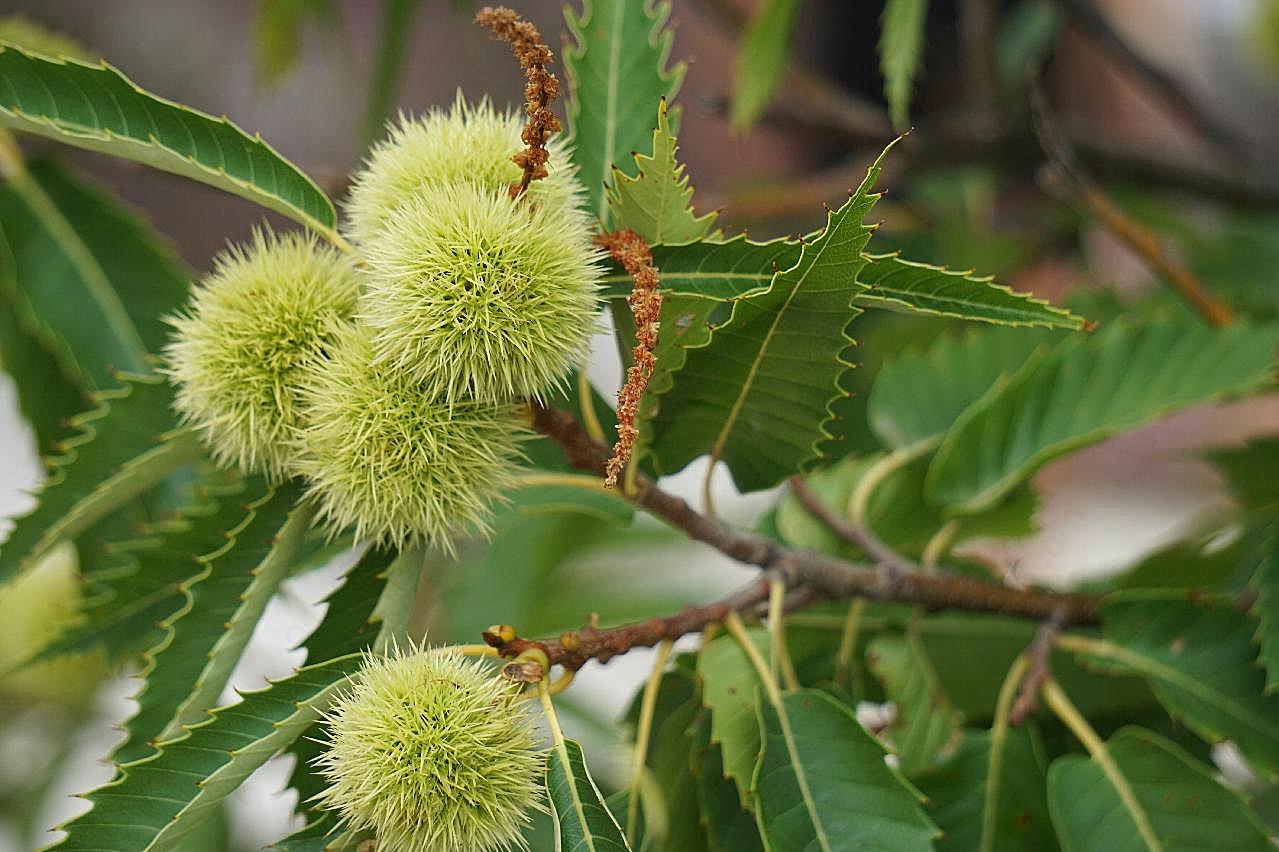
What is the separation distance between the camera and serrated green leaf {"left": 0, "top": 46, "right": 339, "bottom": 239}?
0.49 metres

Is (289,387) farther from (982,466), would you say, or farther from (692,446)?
(982,466)

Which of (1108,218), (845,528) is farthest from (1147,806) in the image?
(1108,218)

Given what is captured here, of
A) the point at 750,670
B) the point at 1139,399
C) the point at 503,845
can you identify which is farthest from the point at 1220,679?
the point at 503,845

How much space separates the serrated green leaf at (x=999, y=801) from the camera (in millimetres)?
669

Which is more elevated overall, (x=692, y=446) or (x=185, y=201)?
(x=185, y=201)

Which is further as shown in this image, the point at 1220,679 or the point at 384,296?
the point at 1220,679

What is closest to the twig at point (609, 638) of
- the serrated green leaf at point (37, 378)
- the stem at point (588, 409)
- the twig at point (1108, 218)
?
the stem at point (588, 409)

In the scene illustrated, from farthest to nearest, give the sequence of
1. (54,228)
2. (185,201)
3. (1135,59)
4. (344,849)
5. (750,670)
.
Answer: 1. (185,201)
2. (1135,59)
3. (54,228)
4. (750,670)
5. (344,849)

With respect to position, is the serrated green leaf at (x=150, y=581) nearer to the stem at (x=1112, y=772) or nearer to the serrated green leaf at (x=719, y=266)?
the serrated green leaf at (x=719, y=266)

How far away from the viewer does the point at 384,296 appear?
45 cm

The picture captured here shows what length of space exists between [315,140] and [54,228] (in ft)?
4.49

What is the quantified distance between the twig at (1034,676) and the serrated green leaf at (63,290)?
0.70 metres

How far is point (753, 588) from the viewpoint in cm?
61

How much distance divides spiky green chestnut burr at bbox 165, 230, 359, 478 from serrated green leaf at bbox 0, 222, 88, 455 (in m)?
0.51
